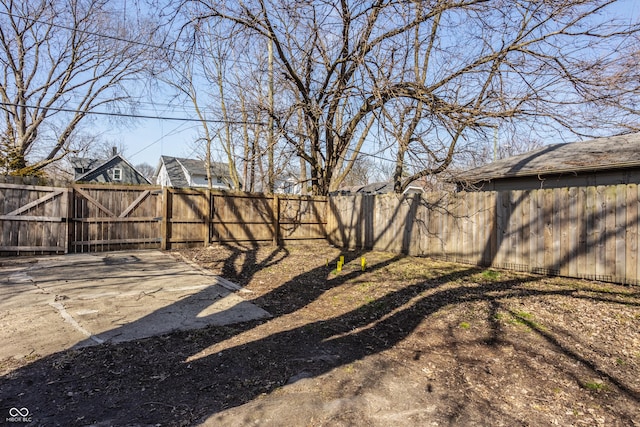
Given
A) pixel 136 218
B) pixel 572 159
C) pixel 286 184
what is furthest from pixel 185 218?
pixel 572 159

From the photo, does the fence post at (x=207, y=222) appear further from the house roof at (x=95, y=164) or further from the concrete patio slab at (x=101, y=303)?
the house roof at (x=95, y=164)

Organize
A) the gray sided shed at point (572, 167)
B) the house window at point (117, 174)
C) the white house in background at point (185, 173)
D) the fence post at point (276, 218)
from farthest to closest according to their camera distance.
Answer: the white house in background at point (185, 173) → the house window at point (117, 174) → the fence post at point (276, 218) → the gray sided shed at point (572, 167)

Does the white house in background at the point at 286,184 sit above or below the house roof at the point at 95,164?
below

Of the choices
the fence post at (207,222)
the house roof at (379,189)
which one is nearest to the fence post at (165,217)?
the fence post at (207,222)

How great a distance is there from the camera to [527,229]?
270 inches

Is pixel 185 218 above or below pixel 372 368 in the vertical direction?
above

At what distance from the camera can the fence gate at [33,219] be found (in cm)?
800

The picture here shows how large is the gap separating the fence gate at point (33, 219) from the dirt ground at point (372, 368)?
6.37 metres


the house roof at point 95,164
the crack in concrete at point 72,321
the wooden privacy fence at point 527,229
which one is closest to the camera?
the crack in concrete at point 72,321

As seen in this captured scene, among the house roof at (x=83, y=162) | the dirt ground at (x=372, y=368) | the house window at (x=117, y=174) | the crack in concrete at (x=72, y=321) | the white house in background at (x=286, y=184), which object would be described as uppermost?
the house roof at (x=83, y=162)

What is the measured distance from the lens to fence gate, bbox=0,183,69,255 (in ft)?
26.2

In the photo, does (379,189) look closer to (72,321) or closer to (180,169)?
(180,169)

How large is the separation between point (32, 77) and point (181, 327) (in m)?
19.9

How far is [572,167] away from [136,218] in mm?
11976
